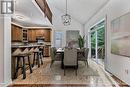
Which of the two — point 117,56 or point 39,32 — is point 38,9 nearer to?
point 117,56

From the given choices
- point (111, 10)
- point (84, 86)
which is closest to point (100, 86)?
point (84, 86)

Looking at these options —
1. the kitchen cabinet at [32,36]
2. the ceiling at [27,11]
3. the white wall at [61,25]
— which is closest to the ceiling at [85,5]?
the ceiling at [27,11]

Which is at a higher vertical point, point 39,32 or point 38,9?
point 38,9

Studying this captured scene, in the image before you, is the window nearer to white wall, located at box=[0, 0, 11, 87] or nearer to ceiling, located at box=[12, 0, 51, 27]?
ceiling, located at box=[12, 0, 51, 27]

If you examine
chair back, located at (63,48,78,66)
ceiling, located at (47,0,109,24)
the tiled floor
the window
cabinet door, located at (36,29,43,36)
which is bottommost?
the tiled floor

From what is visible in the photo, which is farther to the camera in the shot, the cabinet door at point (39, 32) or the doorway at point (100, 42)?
the cabinet door at point (39, 32)

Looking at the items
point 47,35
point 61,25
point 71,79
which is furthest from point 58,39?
point 71,79

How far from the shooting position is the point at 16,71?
17.0 ft

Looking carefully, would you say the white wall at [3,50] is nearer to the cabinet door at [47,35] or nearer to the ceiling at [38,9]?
the ceiling at [38,9]

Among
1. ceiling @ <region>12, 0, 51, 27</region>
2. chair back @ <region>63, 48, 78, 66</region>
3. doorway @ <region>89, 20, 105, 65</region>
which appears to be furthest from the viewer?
doorway @ <region>89, 20, 105, 65</region>

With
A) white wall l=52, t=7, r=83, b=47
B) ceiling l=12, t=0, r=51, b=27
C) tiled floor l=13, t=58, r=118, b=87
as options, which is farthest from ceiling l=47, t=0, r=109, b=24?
white wall l=52, t=7, r=83, b=47

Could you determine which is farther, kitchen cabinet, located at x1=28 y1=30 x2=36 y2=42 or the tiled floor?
kitchen cabinet, located at x1=28 y1=30 x2=36 y2=42

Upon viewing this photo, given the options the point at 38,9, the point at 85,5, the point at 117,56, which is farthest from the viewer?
the point at 85,5

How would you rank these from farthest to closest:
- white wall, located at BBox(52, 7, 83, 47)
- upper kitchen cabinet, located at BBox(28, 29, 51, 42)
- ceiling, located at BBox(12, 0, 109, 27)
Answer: white wall, located at BBox(52, 7, 83, 47), upper kitchen cabinet, located at BBox(28, 29, 51, 42), ceiling, located at BBox(12, 0, 109, 27)
